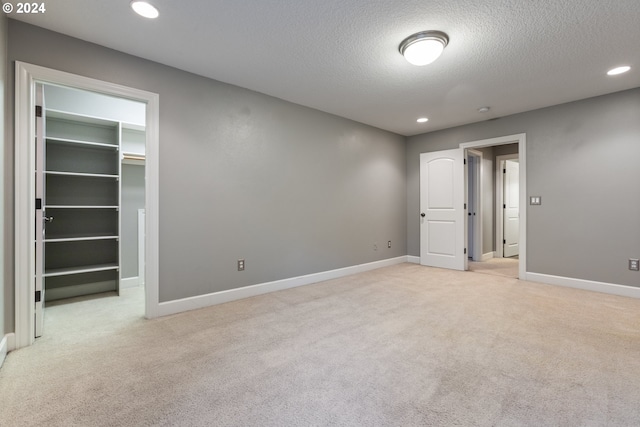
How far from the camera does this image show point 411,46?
241 centimetres

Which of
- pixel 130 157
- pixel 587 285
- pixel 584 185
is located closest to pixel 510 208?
pixel 584 185

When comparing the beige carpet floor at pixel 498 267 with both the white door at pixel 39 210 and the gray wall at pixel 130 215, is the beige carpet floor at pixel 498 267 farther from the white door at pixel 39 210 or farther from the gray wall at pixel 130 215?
the white door at pixel 39 210

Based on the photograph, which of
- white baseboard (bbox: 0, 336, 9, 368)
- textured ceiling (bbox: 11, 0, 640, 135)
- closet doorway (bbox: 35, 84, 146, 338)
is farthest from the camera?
closet doorway (bbox: 35, 84, 146, 338)

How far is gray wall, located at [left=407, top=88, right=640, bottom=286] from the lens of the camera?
3457mm

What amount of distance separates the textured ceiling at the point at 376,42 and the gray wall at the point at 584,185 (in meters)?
0.36

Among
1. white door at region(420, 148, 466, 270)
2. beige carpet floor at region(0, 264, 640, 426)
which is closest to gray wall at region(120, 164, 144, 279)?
beige carpet floor at region(0, 264, 640, 426)

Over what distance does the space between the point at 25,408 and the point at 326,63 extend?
3250mm

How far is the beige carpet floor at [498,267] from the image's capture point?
4.67m

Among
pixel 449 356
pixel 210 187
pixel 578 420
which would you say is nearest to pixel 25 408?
pixel 210 187

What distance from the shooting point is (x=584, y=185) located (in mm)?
3750

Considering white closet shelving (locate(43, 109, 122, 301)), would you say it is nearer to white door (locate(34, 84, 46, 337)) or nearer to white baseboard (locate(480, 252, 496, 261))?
white door (locate(34, 84, 46, 337))

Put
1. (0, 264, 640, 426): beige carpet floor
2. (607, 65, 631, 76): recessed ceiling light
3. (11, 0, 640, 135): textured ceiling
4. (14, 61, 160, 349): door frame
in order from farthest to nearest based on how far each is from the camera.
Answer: (607, 65, 631, 76): recessed ceiling light
(14, 61, 160, 349): door frame
(11, 0, 640, 135): textured ceiling
(0, 264, 640, 426): beige carpet floor

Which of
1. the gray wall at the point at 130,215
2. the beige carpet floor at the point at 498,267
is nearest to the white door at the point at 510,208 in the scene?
the beige carpet floor at the point at 498,267

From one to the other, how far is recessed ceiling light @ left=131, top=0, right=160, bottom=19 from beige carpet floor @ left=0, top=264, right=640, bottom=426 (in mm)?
2472
